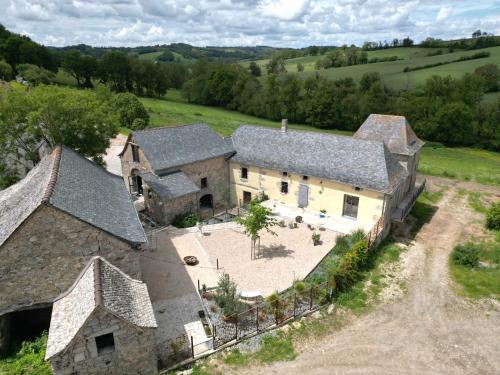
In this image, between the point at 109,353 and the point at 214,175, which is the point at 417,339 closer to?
the point at 109,353

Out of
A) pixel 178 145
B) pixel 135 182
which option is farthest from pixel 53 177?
pixel 135 182

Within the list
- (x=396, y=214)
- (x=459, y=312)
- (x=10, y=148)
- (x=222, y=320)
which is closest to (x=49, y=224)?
(x=222, y=320)

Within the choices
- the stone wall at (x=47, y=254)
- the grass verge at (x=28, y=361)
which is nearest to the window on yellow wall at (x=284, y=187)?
the stone wall at (x=47, y=254)

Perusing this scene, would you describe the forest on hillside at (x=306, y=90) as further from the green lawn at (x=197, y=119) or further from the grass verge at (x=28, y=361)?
the grass verge at (x=28, y=361)

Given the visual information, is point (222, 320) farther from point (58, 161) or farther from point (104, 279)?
point (58, 161)

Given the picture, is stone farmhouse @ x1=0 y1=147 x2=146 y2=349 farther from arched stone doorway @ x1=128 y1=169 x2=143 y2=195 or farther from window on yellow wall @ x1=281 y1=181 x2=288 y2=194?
window on yellow wall @ x1=281 y1=181 x2=288 y2=194

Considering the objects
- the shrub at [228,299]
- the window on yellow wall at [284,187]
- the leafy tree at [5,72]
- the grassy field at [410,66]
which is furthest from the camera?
the grassy field at [410,66]

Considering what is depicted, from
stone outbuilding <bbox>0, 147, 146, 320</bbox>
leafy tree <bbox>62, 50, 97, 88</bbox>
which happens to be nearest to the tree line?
leafy tree <bbox>62, 50, 97, 88</bbox>
